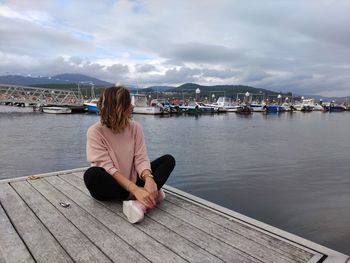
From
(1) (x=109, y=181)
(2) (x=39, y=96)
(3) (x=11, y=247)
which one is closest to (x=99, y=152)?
(1) (x=109, y=181)

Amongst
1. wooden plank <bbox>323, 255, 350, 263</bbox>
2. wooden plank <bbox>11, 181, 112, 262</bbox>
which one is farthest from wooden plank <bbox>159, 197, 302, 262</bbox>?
wooden plank <bbox>11, 181, 112, 262</bbox>

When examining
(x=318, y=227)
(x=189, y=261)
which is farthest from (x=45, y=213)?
(x=318, y=227)

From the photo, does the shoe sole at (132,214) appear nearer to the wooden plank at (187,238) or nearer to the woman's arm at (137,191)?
the wooden plank at (187,238)

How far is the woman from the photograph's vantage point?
3582 millimetres

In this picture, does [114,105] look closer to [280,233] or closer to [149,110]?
[280,233]

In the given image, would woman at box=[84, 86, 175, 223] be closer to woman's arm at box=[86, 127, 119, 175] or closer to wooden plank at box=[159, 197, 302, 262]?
woman's arm at box=[86, 127, 119, 175]

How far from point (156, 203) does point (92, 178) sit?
81cm

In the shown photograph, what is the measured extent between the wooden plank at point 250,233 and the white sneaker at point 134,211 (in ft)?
2.21

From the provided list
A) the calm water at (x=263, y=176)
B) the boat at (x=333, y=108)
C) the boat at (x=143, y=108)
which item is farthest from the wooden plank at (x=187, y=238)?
the boat at (x=333, y=108)

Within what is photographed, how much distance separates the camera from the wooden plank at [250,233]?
2.74m

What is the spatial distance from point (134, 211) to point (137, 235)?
30 centimetres

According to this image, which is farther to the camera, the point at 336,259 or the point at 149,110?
the point at 149,110

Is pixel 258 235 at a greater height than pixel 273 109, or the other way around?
pixel 273 109

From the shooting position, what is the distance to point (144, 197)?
3.47 m
